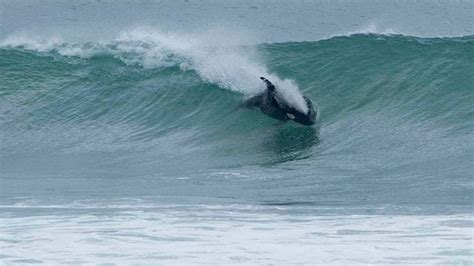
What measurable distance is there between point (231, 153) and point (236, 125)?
175 centimetres

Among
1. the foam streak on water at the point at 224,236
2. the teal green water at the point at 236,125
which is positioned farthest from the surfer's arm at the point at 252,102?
the foam streak on water at the point at 224,236

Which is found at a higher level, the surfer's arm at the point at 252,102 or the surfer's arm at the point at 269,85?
the surfer's arm at the point at 269,85

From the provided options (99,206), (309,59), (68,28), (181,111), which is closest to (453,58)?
(309,59)

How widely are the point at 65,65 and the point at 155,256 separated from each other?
13.2 m

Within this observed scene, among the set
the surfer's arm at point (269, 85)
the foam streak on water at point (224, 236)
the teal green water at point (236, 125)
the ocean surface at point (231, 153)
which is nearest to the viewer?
the foam streak on water at point (224, 236)

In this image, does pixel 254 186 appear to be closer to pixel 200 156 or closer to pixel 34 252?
pixel 200 156

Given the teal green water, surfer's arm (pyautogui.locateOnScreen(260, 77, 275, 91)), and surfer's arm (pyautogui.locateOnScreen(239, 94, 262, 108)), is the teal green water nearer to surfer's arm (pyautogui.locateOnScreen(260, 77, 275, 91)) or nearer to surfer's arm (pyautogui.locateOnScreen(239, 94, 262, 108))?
surfer's arm (pyautogui.locateOnScreen(239, 94, 262, 108))

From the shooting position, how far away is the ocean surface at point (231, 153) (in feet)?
34.7

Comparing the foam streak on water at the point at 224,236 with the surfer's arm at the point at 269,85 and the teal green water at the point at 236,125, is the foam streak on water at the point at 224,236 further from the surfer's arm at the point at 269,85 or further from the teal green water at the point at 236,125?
the surfer's arm at the point at 269,85

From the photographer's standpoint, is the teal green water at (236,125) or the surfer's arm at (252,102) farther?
the surfer's arm at (252,102)

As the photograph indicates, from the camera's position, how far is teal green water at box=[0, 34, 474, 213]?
46.2ft

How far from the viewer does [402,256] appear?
9.89 metres

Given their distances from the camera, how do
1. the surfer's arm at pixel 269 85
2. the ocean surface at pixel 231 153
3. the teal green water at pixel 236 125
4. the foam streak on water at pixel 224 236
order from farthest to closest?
the surfer's arm at pixel 269 85
the teal green water at pixel 236 125
the ocean surface at pixel 231 153
the foam streak on water at pixel 224 236

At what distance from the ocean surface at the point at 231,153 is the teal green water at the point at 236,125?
4 cm
